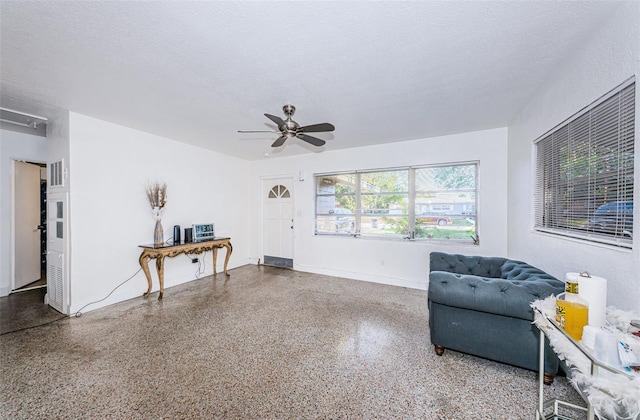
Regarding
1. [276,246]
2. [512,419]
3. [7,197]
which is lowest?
[512,419]

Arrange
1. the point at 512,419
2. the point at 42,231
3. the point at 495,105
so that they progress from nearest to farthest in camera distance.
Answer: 1. the point at 512,419
2. the point at 495,105
3. the point at 42,231

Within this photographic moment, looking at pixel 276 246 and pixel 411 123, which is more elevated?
pixel 411 123

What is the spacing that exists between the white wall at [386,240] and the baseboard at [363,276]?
2 cm

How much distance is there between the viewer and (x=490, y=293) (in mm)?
1838

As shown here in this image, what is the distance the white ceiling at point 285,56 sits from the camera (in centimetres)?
143

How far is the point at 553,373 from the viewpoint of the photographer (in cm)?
173

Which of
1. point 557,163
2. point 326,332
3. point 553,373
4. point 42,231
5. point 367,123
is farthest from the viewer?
point 42,231

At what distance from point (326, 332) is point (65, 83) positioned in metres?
3.53

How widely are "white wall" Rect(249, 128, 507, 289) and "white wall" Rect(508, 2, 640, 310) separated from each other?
0.46 meters

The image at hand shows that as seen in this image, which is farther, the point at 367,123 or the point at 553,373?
the point at 367,123

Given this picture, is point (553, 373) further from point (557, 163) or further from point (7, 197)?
point (7, 197)

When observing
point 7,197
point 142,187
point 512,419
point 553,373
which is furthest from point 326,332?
point 7,197

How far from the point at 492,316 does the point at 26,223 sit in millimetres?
6523

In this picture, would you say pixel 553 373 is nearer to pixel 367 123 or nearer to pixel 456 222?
pixel 456 222
